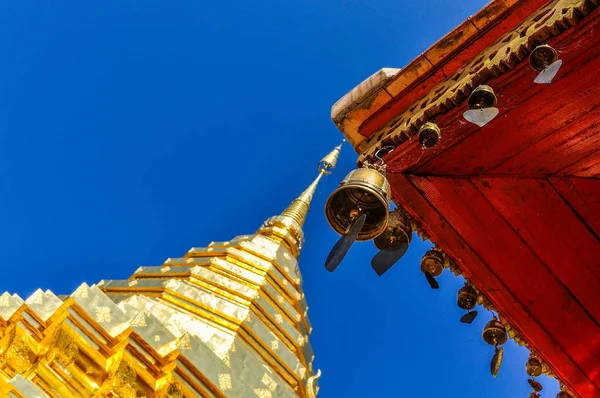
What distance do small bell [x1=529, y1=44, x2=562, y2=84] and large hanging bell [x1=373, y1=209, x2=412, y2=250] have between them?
1467mm

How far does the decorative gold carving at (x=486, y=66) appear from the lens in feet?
10.3

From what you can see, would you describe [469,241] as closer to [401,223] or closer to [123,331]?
[401,223]

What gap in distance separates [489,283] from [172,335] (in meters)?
2.85

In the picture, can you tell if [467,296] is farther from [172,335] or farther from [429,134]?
[172,335]

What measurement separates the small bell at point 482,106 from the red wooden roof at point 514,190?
0.46 ft

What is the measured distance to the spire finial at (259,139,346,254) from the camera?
1245 centimetres

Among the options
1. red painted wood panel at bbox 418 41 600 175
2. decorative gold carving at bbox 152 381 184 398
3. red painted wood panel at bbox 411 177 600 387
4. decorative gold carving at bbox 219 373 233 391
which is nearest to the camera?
red painted wood panel at bbox 418 41 600 175

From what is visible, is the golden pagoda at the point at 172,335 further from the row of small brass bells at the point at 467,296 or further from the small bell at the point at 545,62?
the small bell at the point at 545,62

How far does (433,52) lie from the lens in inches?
171

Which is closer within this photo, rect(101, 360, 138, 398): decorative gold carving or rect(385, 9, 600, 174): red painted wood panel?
rect(385, 9, 600, 174): red painted wood panel

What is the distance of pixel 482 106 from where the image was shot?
3461mm

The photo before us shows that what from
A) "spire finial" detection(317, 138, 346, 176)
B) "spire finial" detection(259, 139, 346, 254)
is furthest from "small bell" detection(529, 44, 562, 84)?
"spire finial" detection(317, 138, 346, 176)

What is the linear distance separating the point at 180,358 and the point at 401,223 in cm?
235

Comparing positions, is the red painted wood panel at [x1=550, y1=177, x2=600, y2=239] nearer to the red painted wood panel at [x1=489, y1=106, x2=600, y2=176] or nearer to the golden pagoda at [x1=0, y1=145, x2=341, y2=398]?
the red painted wood panel at [x1=489, y1=106, x2=600, y2=176]
